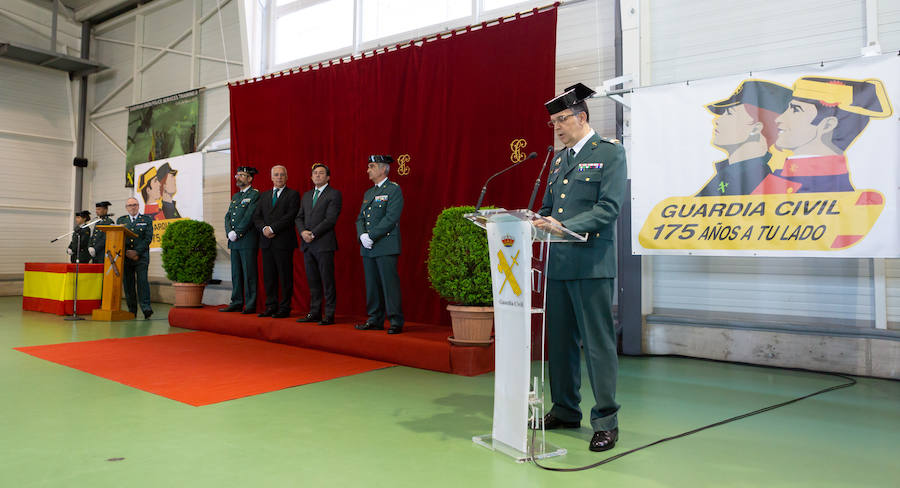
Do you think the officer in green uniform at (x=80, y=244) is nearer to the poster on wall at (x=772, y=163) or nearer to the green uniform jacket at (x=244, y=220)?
the green uniform jacket at (x=244, y=220)

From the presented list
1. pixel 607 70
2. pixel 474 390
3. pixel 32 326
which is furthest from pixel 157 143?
pixel 474 390

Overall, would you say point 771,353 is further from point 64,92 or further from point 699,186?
point 64,92

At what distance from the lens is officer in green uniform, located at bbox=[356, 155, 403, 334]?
470 centimetres

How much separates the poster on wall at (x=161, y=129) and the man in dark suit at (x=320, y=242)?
436 centimetres

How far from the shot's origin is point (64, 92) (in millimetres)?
10977

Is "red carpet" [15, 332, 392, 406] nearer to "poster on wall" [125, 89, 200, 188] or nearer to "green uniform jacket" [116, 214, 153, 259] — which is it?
"green uniform jacket" [116, 214, 153, 259]

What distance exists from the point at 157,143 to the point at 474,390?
26.4 feet

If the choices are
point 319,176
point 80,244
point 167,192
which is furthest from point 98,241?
point 319,176

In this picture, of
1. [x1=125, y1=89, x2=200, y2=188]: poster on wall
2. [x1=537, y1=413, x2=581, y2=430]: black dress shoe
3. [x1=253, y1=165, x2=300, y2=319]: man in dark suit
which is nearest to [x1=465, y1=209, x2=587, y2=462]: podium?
[x1=537, y1=413, x2=581, y2=430]: black dress shoe

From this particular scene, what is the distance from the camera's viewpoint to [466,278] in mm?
4082

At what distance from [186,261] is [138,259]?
→ 902mm

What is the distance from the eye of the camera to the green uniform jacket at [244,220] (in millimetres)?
5887

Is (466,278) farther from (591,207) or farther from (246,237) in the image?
(246,237)

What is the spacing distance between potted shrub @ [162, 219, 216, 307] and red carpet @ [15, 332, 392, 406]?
116cm
